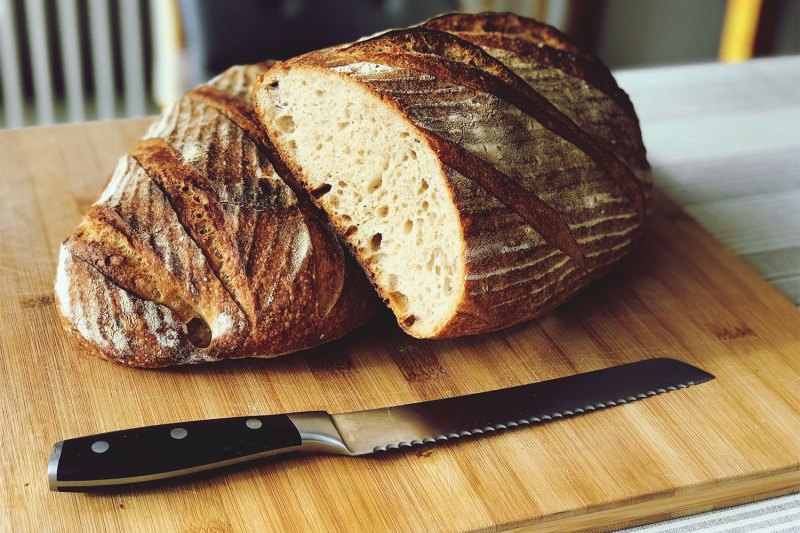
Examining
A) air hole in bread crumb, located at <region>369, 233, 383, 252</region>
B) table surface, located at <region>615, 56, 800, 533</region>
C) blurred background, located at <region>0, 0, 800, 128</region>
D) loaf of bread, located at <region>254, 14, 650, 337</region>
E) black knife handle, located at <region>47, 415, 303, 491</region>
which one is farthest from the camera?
blurred background, located at <region>0, 0, 800, 128</region>

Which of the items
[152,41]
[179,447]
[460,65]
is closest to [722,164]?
[460,65]

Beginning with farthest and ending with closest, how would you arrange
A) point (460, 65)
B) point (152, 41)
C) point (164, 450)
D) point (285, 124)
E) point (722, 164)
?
1. point (152, 41)
2. point (722, 164)
3. point (285, 124)
4. point (460, 65)
5. point (164, 450)

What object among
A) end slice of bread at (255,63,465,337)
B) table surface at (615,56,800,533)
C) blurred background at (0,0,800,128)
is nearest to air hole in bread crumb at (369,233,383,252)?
end slice of bread at (255,63,465,337)

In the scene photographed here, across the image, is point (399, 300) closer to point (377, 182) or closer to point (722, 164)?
point (377, 182)

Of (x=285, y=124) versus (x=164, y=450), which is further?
(x=285, y=124)

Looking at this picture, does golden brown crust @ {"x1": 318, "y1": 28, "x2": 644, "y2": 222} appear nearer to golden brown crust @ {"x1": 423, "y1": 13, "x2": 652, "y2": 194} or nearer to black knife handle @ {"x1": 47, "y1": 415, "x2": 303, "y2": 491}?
golden brown crust @ {"x1": 423, "y1": 13, "x2": 652, "y2": 194}

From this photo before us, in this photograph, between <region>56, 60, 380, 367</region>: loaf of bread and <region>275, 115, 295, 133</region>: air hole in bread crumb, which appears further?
<region>275, 115, 295, 133</region>: air hole in bread crumb

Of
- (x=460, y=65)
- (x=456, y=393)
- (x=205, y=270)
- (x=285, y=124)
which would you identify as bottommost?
(x=456, y=393)

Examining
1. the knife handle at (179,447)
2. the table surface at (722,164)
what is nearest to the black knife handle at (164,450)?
the knife handle at (179,447)
